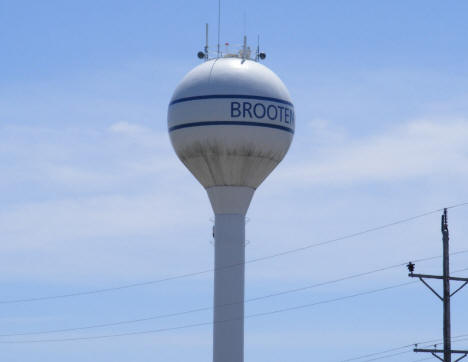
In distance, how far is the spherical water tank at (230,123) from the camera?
4753 cm

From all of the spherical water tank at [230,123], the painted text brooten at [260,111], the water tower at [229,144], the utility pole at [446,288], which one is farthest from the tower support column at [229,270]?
the utility pole at [446,288]

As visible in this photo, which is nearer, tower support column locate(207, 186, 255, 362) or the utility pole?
the utility pole

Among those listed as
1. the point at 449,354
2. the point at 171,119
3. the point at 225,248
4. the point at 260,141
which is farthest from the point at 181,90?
the point at 449,354

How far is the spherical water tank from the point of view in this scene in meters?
47.5

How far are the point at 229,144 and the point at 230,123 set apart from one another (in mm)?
1026

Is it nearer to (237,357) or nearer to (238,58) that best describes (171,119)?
(238,58)

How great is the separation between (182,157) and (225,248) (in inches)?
199

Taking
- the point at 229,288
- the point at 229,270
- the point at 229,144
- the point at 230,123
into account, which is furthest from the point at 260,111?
the point at 229,288

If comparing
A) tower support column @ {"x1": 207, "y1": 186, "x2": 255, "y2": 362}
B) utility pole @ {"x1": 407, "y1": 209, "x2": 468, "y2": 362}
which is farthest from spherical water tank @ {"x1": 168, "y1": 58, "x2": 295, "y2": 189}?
utility pole @ {"x1": 407, "y1": 209, "x2": 468, "y2": 362}

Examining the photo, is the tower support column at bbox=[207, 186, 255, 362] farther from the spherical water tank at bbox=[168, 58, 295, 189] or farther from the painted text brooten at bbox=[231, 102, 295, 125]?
the painted text brooten at bbox=[231, 102, 295, 125]

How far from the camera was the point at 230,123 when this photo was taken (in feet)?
156

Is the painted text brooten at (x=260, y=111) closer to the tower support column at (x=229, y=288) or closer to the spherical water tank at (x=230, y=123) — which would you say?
the spherical water tank at (x=230, y=123)

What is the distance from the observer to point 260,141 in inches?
1889

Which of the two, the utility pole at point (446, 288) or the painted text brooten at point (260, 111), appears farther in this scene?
the painted text brooten at point (260, 111)
